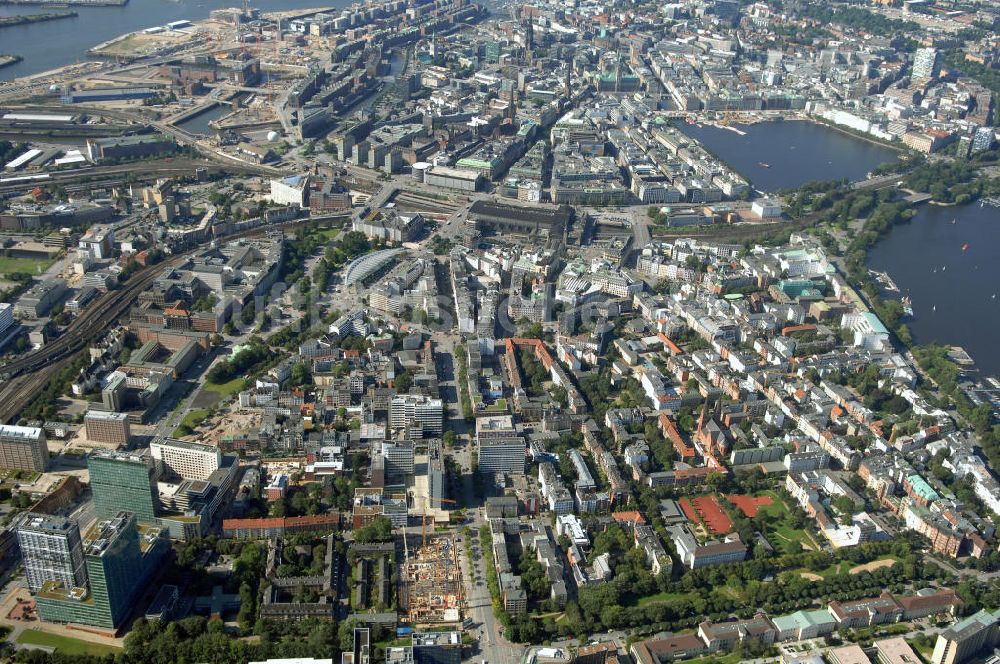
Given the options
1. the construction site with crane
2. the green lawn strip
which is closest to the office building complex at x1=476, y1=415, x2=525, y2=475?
the construction site with crane

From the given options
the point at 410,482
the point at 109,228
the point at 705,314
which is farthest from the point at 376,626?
the point at 109,228

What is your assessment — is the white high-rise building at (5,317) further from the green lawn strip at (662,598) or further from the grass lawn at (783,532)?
the grass lawn at (783,532)

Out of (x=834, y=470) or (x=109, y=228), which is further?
(x=109, y=228)

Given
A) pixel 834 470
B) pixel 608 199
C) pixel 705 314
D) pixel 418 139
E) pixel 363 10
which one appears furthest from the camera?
pixel 363 10

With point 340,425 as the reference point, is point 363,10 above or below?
above

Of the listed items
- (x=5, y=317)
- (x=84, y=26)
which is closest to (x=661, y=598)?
(x=5, y=317)

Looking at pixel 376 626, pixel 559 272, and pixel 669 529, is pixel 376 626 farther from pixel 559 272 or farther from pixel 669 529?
pixel 559 272

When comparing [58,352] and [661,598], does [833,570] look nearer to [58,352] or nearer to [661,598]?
[661,598]
